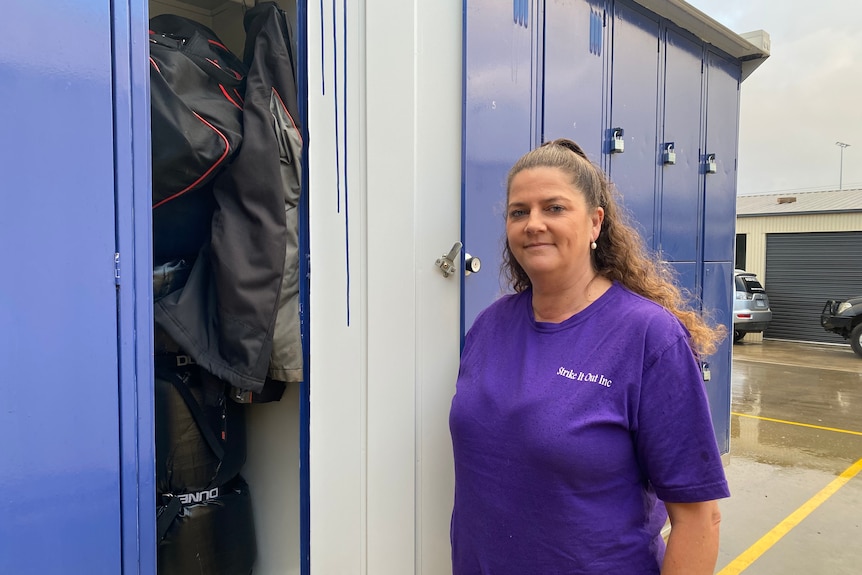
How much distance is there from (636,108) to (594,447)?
8.80 ft

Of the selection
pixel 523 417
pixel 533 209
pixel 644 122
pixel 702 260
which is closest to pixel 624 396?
pixel 523 417

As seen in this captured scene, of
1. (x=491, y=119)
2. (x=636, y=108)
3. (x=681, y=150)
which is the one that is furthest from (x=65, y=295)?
(x=681, y=150)

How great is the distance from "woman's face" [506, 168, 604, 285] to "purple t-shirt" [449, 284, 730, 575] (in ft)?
0.42

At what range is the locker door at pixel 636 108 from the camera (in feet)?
10.8

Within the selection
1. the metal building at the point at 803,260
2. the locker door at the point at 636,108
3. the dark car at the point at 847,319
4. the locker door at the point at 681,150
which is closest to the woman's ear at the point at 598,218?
the locker door at the point at 636,108

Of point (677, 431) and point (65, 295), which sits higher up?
point (65, 295)

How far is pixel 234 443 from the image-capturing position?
2.02 meters

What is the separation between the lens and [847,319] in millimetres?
12109

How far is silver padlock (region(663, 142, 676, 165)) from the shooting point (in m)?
3.79

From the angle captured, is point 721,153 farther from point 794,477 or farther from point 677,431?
point 677,431

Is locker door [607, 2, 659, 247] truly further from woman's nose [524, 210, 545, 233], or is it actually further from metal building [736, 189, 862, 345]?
metal building [736, 189, 862, 345]

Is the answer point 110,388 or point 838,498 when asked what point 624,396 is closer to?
point 110,388

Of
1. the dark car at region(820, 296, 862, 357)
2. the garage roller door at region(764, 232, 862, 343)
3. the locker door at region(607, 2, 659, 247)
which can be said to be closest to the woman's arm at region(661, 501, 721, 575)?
the locker door at region(607, 2, 659, 247)

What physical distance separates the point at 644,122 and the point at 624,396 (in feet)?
8.76
